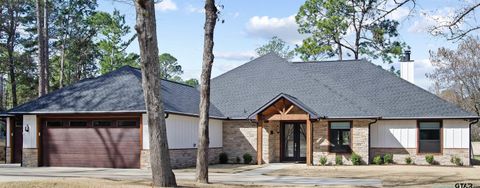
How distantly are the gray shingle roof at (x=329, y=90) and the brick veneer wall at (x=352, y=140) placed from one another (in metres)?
0.59

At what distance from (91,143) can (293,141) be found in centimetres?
1062

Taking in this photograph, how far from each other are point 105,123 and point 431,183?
13365 millimetres

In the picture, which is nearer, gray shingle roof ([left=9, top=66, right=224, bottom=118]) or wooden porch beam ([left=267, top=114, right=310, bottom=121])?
gray shingle roof ([left=9, top=66, right=224, bottom=118])

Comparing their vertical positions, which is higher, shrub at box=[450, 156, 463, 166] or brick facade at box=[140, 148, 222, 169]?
brick facade at box=[140, 148, 222, 169]

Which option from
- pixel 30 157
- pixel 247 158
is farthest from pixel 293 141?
pixel 30 157

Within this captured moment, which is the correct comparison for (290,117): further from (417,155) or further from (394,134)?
(417,155)

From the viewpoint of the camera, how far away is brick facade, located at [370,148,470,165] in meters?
28.7

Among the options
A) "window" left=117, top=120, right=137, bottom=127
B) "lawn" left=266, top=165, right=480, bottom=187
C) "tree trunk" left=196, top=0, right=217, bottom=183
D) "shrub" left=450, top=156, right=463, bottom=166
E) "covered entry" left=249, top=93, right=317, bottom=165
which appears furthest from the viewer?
"shrub" left=450, top=156, right=463, bottom=166

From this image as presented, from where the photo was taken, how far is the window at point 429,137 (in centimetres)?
2906

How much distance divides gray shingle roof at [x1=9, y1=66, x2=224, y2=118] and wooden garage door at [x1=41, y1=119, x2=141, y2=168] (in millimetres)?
680

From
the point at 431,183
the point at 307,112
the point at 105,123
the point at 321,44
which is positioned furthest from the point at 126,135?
the point at 321,44

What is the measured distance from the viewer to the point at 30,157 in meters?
25.8

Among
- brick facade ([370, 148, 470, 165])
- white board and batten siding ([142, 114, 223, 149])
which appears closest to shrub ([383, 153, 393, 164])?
brick facade ([370, 148, 470, 165])

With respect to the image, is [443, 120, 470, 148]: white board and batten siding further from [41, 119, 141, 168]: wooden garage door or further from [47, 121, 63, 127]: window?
[47, 121, 63, 127]: window
